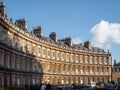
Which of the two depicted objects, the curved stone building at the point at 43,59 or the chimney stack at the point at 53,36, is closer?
the curved stone building at the point at 43,59

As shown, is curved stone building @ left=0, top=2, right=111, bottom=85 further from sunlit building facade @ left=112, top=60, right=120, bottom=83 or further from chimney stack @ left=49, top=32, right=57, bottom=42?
sunlit building facade @ left=112, top=60, right=120, bottom=83

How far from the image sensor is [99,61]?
103 metres

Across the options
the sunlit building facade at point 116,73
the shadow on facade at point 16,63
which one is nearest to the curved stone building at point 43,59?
the shadow on facade at point 16,63

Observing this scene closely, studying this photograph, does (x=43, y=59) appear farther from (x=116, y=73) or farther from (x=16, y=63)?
(x=116, y=73)

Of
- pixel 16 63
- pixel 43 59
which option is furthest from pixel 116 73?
pixel 16 63

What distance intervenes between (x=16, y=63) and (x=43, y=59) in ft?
56.0

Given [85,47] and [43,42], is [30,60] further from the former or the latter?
[85,47]

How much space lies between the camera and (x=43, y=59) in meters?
78.6

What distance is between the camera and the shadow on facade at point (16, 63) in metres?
54.2

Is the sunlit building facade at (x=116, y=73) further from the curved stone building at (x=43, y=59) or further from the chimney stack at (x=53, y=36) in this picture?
the chimney stack at (x=53, y=36)

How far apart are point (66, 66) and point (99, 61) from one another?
17.5 m

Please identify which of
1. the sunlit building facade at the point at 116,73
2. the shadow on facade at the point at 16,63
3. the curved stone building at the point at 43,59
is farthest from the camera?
the sunlit building facade at the point at 116,73

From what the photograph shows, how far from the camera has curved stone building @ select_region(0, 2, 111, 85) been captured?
5684cm

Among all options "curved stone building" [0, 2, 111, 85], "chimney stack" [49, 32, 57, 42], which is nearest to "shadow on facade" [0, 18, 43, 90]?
"curved stone building" [0, 2, 111, 85]
